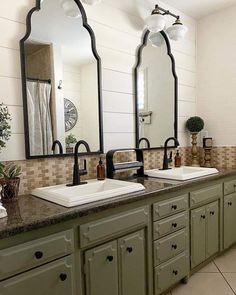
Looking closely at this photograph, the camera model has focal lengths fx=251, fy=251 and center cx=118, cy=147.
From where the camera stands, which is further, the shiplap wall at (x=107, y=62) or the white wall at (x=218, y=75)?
the white wall at (x=218, y=75)

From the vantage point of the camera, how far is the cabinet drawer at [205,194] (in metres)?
2.00

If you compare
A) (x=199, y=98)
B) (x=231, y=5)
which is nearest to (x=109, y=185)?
(x=199, y=98)

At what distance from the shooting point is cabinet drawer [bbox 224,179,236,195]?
7.72 feet

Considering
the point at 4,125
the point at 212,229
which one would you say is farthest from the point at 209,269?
the point at 4,125

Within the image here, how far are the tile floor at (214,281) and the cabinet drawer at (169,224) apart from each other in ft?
1.66

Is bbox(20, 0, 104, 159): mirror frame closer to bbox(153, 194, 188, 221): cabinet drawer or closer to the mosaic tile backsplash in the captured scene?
the mosaic tile backsplash

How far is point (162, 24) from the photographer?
2236mm

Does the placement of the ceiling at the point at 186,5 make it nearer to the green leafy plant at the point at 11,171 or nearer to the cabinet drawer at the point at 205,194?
the green leafy plant at the point at 11,171

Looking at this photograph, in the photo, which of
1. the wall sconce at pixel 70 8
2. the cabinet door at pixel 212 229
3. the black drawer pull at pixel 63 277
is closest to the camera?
the black drawer pull at pixel 63 277

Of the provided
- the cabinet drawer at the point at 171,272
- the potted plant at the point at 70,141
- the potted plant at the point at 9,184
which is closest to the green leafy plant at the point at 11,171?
the potted plant at the point at 9,184

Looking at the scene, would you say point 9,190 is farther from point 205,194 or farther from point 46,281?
point 205,194

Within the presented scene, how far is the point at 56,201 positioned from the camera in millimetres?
1407

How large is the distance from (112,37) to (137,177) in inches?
48.3

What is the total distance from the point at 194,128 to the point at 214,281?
4.93 feet
